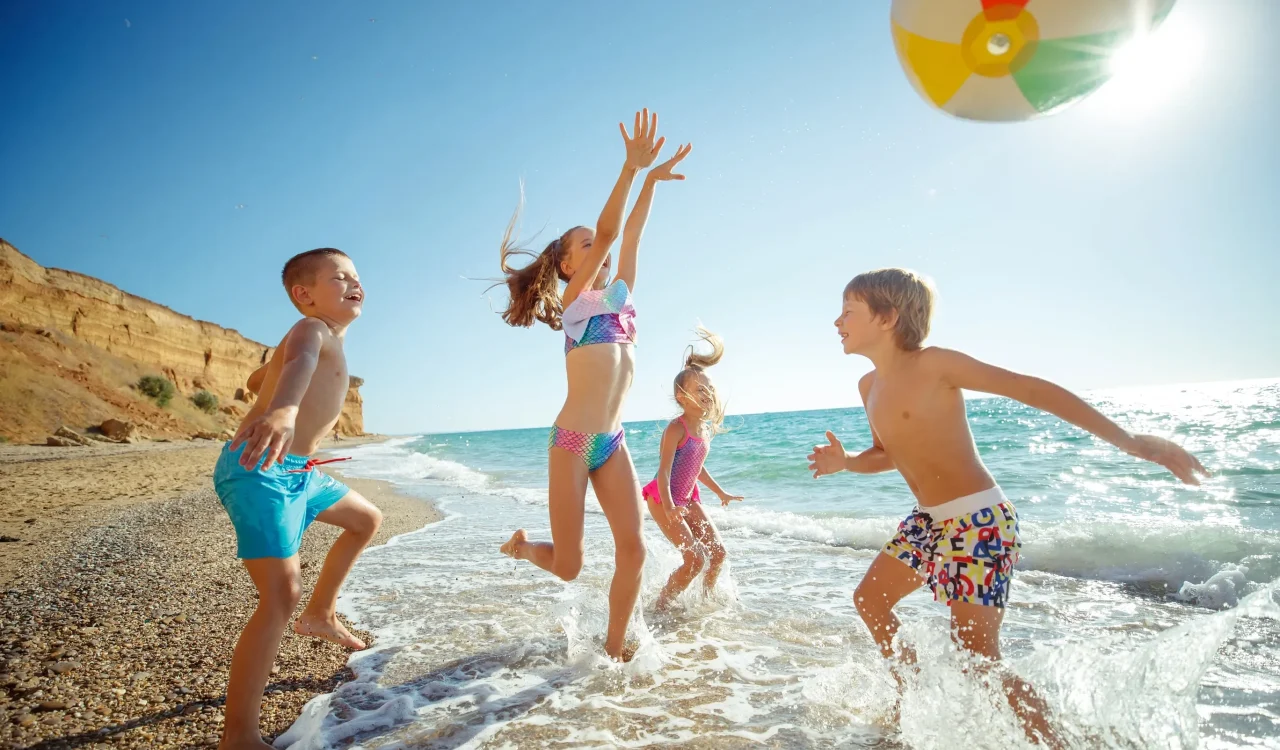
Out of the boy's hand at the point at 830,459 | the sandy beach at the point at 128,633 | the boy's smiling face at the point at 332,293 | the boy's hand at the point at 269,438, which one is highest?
the boy's smiling face at the point at 332,293

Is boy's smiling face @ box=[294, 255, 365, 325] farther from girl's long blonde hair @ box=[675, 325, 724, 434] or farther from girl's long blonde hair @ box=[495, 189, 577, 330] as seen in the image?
girl's long blonde hair @ box=[675, 325, 724, 434]

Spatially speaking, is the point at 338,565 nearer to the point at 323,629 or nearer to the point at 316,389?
the point at 323,629

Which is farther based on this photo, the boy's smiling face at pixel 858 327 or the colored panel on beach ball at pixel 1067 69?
the colored panel on beach ball at pixel 1067 69

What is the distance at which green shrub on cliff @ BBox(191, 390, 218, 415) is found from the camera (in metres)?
35.2

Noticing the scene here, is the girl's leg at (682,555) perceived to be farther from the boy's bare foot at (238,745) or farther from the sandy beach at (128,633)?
the boy's bare foot at (238,745)

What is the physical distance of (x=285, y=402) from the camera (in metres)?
2.16

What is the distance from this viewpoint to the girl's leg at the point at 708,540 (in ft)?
13.9

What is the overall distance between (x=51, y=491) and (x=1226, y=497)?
15136 millimetres

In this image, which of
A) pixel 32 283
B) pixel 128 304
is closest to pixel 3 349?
pixel 32 283

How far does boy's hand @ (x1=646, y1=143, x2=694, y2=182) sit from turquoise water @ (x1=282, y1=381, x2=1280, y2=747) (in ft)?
7.37

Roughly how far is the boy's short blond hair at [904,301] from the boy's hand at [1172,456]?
814 millimetres

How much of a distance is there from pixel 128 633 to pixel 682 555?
2977mm

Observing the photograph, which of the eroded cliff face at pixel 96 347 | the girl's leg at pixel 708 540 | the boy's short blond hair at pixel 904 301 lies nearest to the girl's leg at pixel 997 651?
the boy's short blond hair at pixel 904 301

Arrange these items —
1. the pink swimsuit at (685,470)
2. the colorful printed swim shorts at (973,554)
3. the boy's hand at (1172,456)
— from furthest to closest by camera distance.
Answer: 1. the pink swimsuit at (685,470)
2. the colorful printed swim shorts at (973,554)
3. the boy's hand at (1172,456)
